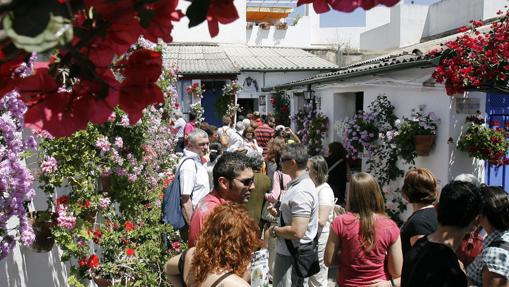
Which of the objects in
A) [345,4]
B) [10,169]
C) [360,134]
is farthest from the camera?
[360,134]

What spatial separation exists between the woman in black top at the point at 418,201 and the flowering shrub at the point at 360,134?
4.06 meters

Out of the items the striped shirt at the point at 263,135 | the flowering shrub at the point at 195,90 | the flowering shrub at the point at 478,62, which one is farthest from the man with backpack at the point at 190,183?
the flowering shrub at the point at 195,90

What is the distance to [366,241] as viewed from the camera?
3033mm

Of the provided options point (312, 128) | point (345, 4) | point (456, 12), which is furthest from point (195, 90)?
point (345, 4)

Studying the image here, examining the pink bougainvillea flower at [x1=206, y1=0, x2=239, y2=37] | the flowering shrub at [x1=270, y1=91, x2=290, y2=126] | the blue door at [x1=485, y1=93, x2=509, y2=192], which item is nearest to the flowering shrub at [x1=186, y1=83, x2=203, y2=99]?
the flowering shrub at [x1=270, y1=91, x2=290, y2=126]

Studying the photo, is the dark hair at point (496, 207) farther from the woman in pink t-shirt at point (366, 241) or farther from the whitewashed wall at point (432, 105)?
the whitewashed wall at point (432, 105)

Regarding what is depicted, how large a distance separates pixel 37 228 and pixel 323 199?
2389 mm

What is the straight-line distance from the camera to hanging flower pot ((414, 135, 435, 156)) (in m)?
5.80

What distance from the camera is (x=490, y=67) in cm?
484

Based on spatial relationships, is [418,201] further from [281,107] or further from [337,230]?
[281,107]

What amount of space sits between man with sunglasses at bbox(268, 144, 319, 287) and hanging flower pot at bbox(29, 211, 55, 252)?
171cm

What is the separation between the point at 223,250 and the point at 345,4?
1.56 m

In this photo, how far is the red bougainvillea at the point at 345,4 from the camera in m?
0.81

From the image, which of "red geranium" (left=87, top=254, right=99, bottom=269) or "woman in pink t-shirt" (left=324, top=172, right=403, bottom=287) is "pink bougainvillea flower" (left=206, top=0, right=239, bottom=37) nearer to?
"woman in pink t-shirt" (left=324, top=172, right=403, bottom=287)
